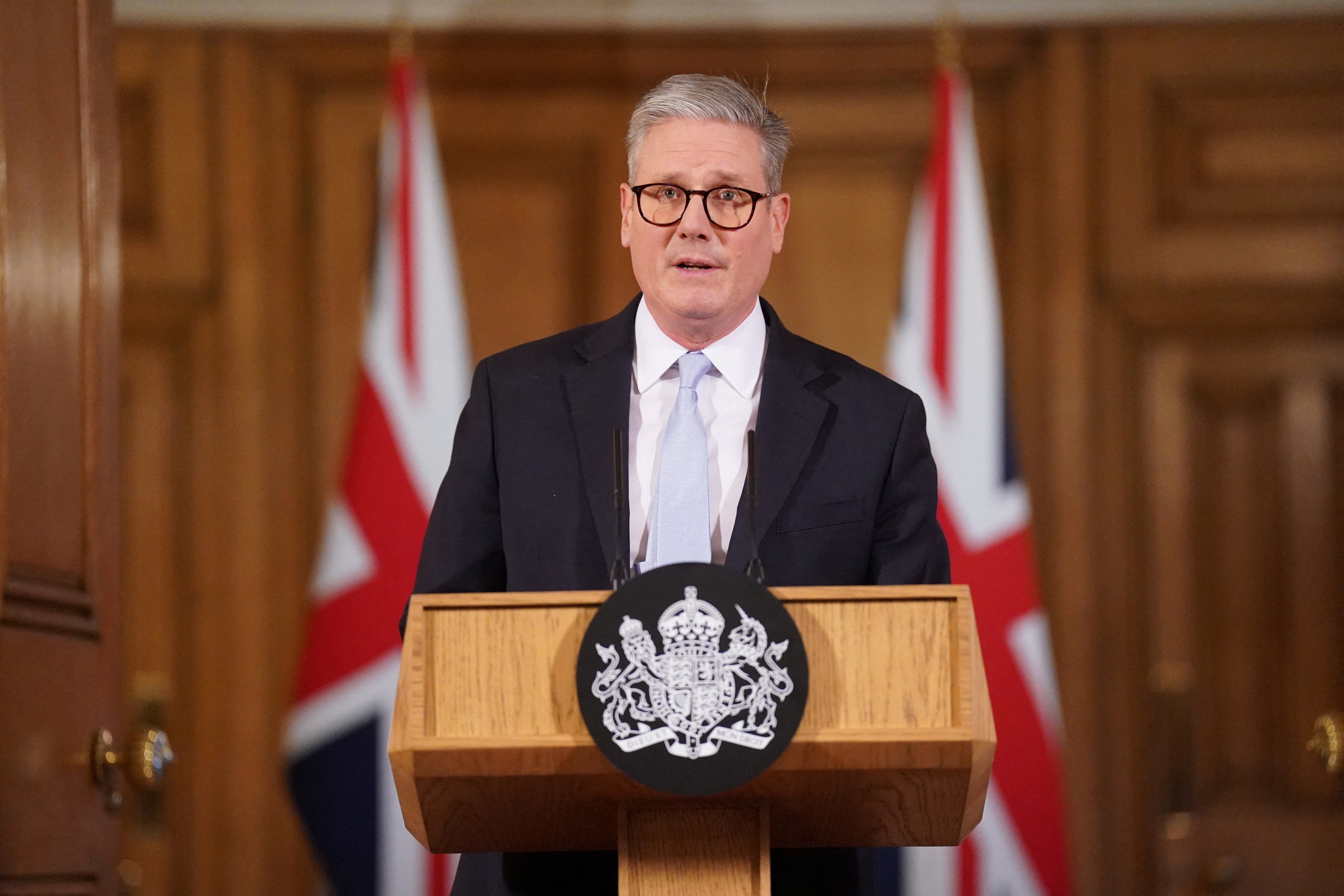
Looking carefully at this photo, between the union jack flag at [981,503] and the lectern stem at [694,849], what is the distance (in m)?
1.98

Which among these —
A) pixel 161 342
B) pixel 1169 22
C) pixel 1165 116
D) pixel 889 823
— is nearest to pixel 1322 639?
pixel 1165 116

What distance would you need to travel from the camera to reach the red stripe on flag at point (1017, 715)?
10.8ft

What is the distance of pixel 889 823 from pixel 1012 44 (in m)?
2.85

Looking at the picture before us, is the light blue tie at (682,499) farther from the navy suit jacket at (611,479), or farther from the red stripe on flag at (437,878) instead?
the red stripe on flag at (437,878)

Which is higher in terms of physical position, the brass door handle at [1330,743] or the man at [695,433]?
the man at [695,433]

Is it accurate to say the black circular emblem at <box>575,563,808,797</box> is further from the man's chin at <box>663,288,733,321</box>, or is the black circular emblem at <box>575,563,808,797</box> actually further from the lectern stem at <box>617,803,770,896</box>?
the man's chin at <box>663,288,733,321</box>

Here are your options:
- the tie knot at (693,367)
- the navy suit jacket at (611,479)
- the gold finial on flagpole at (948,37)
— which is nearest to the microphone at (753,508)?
the navy suit jacket at (611,479)

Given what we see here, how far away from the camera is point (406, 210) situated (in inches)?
138

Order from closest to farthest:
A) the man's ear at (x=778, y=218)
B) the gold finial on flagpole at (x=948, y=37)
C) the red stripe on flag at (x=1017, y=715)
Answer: the man's ear at (x=778, y=218)
the red stripe on flag at (x=1017, y=715)
the gold finial on flagpole at (x=948, y=37)

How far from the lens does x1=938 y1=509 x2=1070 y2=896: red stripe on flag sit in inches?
129

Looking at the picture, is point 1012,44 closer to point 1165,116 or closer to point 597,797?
Answer: point 1165,116

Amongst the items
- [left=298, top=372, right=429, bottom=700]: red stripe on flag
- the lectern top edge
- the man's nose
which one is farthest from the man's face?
[left=298, top=372, right=429, bottom=700]: red stripe on flag

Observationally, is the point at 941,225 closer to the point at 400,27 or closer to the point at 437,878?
the point at 400,27

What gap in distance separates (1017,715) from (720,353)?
5.75 ft
